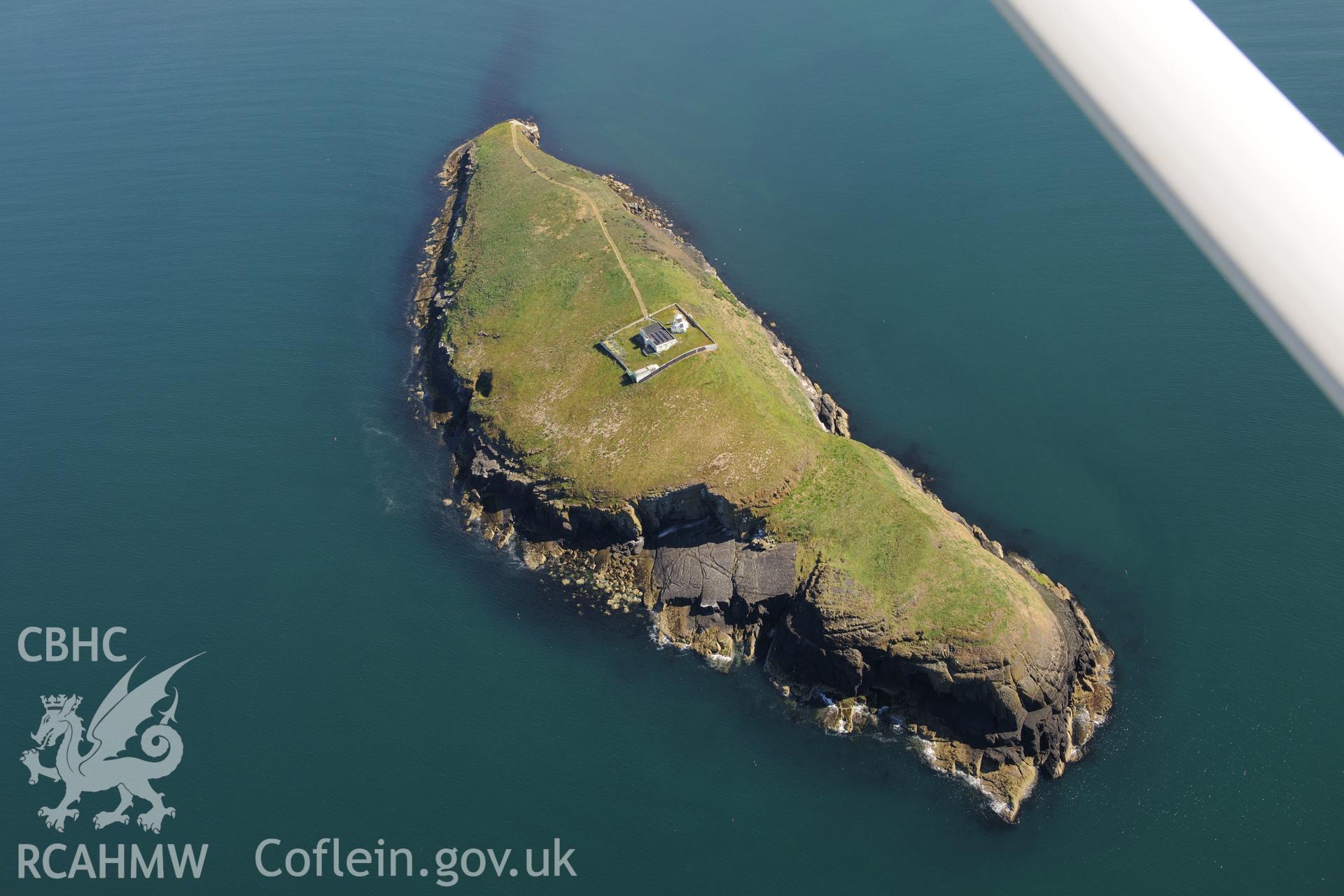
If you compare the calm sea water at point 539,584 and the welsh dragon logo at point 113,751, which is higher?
the calm sea water at point 539,584

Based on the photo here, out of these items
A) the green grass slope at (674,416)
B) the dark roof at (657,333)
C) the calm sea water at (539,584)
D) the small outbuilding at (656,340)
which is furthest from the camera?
the dark roof at (657,333)

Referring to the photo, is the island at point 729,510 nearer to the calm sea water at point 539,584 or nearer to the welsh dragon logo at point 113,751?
the calm sea water at point 539,584

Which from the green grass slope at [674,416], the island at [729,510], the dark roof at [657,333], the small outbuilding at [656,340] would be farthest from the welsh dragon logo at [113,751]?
the dark roof at [657,333]

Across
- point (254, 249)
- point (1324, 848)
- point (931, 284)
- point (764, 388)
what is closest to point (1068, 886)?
point (1324, 848)

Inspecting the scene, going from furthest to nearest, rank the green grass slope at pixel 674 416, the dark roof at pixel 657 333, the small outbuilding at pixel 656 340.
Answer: the dark roof at pixel 657 333
the small outbuilding at pixel 656 340
the green grass slope at pixel 674 416

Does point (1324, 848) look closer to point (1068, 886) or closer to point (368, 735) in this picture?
point (1068, 886)

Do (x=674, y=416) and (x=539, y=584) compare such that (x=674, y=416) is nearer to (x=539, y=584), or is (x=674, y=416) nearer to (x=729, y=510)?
(x=729, y=510)

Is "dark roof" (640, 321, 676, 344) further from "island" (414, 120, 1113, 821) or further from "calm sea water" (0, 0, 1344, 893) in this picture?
"calm sea water" (0, 0, 1344, 893)

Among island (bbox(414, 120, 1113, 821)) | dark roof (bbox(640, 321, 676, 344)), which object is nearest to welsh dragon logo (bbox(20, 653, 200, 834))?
island (bbox(414, 120, 1113, 821))
